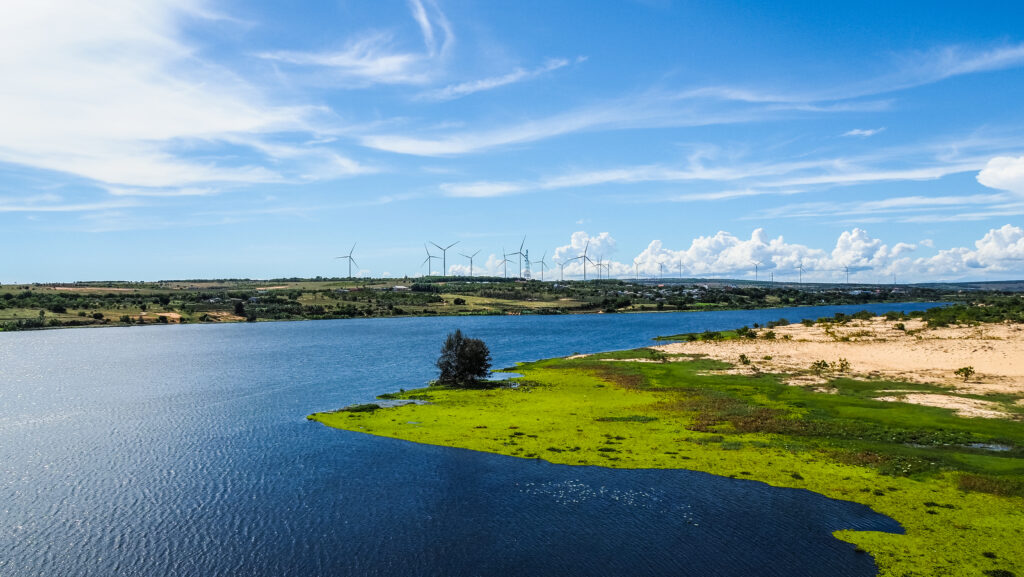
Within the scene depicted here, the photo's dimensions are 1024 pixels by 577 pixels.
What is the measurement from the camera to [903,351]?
304 ft

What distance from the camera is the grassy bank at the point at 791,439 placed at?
102 feet

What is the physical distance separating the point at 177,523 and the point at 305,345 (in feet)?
363

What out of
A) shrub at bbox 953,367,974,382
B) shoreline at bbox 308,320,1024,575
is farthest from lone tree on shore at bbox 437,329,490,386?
shrub at bbox 953,367,974,382

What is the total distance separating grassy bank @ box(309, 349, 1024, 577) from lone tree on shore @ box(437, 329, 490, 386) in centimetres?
318

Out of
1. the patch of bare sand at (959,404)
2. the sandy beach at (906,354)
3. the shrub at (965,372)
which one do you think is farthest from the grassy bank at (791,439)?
the shrub at (965,372)

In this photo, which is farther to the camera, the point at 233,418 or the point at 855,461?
the point at 233,418

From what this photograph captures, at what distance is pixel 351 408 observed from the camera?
65.0 m

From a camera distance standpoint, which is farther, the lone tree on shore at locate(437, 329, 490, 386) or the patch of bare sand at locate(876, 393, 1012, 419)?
the lone tree on shore at locate(437, 329, 490, 386)

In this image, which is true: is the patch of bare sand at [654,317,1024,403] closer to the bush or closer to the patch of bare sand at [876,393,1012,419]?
the bush

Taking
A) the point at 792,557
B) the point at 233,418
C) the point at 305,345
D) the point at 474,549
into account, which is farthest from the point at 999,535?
the point at 305,345

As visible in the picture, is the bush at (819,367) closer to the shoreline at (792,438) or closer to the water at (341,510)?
the shoreline at (792,438)

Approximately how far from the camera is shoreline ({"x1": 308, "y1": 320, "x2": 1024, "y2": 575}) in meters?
31.3

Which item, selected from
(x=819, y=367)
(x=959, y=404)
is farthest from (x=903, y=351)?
(x=959, y=404)

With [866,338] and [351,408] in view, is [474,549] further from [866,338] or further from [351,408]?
[866,338]
